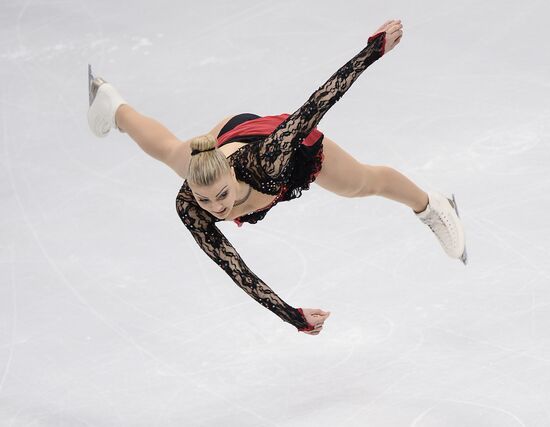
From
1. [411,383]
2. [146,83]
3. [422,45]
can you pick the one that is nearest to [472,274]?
[411,383]

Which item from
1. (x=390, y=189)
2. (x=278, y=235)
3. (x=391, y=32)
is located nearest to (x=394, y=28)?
(x=391, y=32)

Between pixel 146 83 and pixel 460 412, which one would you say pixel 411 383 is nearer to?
pixel 460 412

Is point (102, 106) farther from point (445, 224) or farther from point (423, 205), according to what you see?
point (445, 224)

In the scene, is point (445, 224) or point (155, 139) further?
point (445, 224)

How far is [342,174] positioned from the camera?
3824 millimetres

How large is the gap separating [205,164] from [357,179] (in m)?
0.86

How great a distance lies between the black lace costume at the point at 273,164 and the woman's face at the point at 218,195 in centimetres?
10

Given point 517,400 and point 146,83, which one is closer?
point 517,400

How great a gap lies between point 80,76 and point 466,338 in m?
3.08

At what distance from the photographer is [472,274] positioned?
4.50 metres

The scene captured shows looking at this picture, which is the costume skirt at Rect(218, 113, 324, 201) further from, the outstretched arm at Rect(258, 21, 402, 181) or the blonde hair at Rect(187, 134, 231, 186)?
the blonde hair at Rect(187, 134, 231, 186)

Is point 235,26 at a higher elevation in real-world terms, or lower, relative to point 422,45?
higher

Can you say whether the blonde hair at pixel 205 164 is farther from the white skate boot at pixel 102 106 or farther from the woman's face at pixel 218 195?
the white skate boot at pixel 102 106

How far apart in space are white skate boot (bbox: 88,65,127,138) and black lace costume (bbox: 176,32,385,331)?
35.1 inches
